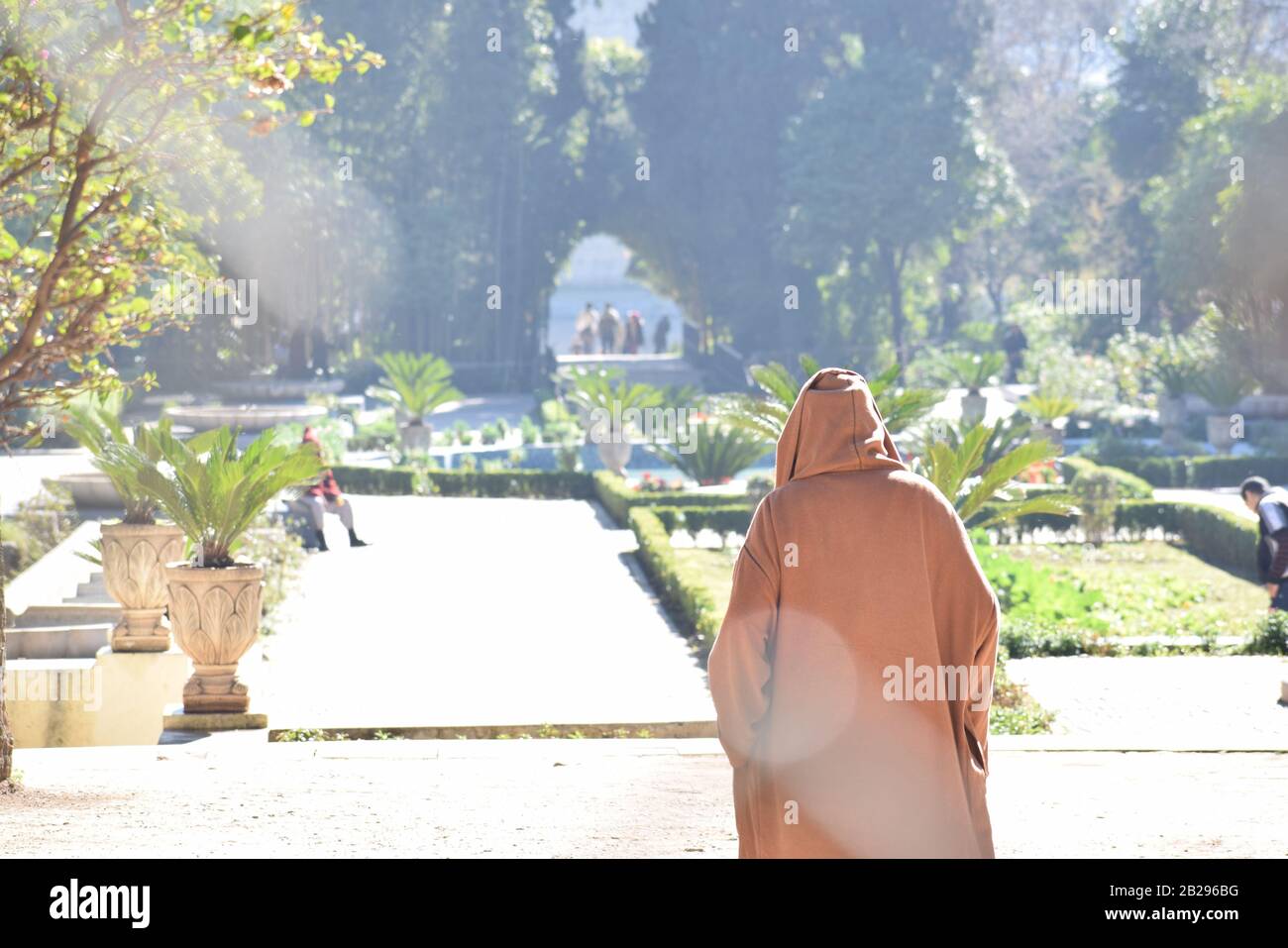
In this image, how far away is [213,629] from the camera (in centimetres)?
822

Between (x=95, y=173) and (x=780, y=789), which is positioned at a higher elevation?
(x=95, y=173)

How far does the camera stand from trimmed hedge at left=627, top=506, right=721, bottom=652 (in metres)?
10.5

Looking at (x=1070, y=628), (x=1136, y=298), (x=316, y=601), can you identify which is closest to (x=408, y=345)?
(x=1136, y=298)

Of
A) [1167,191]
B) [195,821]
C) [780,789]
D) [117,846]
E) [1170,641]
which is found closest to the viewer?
[780,789]

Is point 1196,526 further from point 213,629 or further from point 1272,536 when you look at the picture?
point 213,629

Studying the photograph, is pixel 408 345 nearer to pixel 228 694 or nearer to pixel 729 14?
pixel 729 14

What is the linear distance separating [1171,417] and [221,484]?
802 inches

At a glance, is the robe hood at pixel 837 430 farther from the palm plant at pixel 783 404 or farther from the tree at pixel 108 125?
the palm plant at pixel 783 404

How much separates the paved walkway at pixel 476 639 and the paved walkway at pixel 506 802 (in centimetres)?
118

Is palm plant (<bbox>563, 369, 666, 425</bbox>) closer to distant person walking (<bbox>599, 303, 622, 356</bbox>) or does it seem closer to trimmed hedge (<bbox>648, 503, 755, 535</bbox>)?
trimmed hedge (<bbox>648, 503, 755, 535</bbox>)

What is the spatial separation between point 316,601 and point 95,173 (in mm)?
5650

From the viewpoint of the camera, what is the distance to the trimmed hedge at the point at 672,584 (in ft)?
34.5

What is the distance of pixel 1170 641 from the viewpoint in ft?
35.0

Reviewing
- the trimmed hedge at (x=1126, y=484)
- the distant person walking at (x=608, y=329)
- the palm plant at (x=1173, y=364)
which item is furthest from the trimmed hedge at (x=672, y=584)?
the distant person walking at (x=608, y=329)
